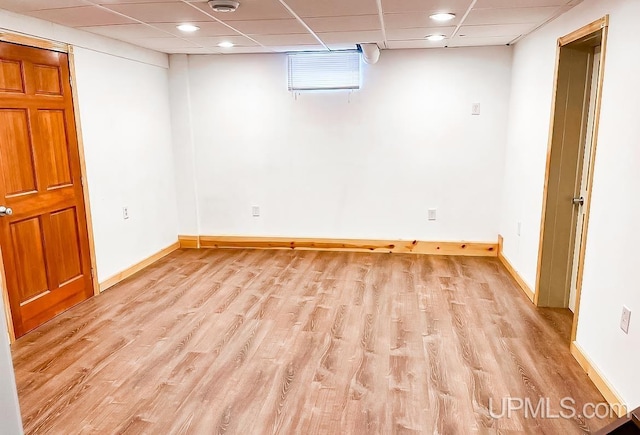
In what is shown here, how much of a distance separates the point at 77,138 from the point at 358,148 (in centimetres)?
280

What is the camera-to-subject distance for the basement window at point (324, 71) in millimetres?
4895

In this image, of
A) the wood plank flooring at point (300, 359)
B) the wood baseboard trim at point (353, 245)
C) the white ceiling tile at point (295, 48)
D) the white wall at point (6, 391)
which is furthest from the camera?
the wood baseboard trim at point (353, 245)

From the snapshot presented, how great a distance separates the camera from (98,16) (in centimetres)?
312

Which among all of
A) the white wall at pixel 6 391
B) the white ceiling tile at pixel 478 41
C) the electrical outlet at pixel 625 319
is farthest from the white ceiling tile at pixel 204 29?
the electrical outlet at pixel 625 319

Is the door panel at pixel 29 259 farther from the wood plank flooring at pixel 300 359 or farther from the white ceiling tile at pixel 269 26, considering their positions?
the white ceiling tile at pixel 269 26

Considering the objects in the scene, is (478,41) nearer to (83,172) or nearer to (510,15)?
(510,15)

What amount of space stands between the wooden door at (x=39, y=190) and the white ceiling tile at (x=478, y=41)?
135 inches

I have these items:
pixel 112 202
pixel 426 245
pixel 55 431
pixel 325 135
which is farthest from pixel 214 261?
pixel 55 431

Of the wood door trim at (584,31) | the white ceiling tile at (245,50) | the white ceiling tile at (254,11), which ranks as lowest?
the wood door trim at (584,31)

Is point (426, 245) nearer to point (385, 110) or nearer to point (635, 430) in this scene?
point (385, 110)

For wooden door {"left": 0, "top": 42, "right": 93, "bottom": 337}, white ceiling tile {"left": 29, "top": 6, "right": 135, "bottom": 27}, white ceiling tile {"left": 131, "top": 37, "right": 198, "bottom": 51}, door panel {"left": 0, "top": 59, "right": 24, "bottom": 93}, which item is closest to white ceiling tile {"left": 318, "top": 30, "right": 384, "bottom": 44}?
white ceiling tile {"left": 131, "top": 37, "right": 198, "bottom": 51}

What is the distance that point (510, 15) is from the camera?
10.6 ft

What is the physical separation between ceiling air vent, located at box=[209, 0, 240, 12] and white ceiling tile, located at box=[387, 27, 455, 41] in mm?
1487

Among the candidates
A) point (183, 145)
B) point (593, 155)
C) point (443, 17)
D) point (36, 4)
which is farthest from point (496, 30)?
point (183, 145)
